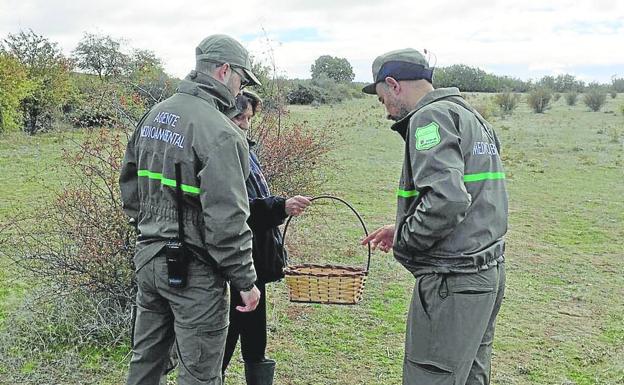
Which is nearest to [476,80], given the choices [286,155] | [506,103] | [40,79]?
[506,103]

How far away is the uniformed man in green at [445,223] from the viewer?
253 centimetres

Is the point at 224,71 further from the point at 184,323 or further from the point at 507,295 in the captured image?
the point at 507,295

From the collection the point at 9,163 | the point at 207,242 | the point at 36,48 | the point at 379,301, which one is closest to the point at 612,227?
the point at 379,301

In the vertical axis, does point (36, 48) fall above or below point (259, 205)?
above

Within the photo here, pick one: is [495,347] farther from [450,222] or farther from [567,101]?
[567,101]

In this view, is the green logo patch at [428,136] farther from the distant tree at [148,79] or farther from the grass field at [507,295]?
the distant tree at [148,79]

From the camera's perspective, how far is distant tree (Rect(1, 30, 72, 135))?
24.1m

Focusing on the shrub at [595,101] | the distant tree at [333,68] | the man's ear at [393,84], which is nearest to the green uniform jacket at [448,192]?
the man's ear at [393,84]

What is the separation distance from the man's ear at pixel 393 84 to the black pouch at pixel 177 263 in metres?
1.12

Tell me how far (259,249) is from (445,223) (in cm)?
122

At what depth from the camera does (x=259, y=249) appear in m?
3.42

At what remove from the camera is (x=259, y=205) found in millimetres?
3332

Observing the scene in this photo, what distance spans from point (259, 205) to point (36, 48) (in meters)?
25.1

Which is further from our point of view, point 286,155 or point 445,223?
point 286,155
